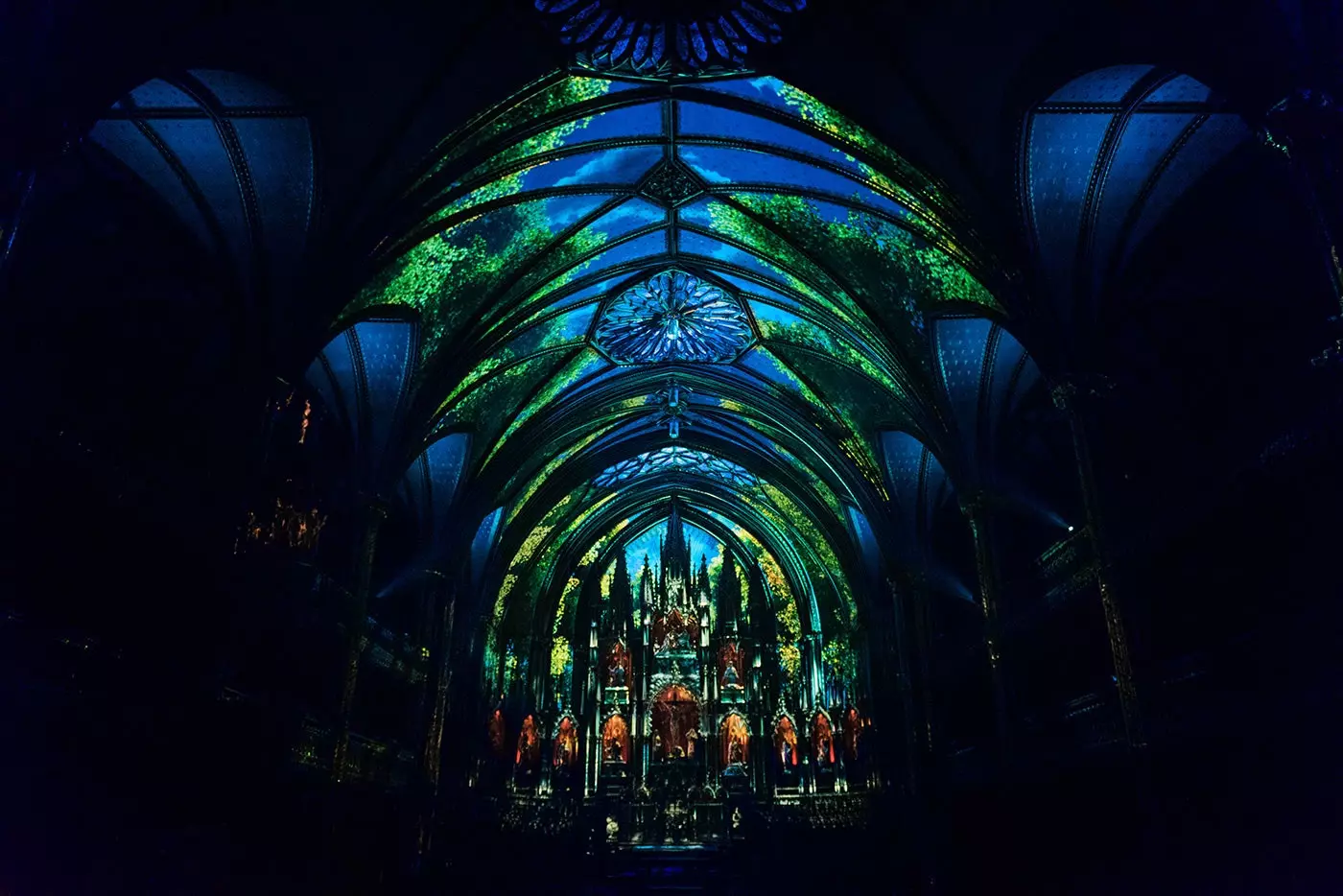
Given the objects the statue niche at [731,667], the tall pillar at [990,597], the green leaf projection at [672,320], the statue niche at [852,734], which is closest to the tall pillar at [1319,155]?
the green leaf projection at [672,320]

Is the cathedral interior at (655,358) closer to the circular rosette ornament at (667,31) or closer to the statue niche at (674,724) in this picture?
the circular rosette ornament at (667,31)

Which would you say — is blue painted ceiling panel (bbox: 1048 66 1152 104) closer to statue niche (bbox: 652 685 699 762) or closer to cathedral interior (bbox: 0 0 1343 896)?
cathedral interior (bbox: 0 0 1343 896)

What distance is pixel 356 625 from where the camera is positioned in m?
14.1

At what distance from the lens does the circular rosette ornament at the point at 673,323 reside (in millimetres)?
17875

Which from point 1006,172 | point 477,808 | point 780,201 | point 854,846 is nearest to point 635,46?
point 780,201

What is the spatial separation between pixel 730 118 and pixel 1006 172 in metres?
4.37

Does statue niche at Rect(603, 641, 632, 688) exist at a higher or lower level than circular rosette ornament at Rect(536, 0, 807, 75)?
lower

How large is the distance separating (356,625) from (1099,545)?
1152 centimetres

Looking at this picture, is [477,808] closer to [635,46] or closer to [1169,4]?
[635,46]

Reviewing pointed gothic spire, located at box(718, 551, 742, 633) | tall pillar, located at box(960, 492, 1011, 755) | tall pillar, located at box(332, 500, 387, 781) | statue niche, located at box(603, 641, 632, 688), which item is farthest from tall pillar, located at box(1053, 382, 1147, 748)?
statue niche, located at box(603, 641, 632, 688)

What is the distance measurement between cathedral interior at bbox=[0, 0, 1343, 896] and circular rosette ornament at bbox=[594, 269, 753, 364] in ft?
0.40

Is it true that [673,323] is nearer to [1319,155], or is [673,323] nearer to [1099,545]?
[1099,545]

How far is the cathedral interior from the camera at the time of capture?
8555mm

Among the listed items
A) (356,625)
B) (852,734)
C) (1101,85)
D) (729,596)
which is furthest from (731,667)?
(1101,85)
